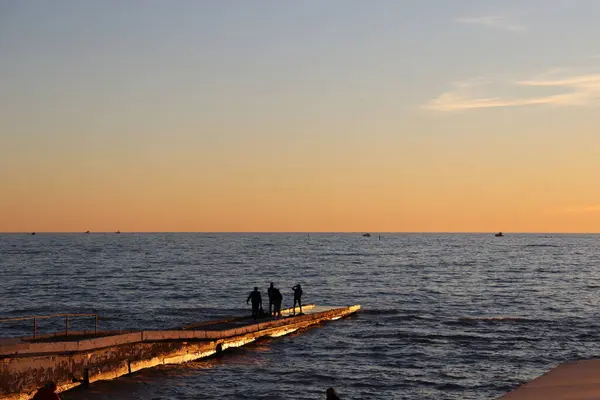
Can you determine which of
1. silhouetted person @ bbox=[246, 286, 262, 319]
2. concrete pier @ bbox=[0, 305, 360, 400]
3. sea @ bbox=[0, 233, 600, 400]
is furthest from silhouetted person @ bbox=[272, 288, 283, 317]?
concrete pier @ bbox=[0, 305, 360, 400]

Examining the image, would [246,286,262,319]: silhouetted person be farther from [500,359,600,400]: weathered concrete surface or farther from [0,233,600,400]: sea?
A: [500,359,600,400]: weathered concrete surface

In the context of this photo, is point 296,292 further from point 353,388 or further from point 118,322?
point 353,388

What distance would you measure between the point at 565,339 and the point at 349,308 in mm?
14216

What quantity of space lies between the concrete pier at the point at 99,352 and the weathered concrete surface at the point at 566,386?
547 inches

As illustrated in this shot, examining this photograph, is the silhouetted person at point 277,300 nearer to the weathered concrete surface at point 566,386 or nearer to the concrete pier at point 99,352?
the concrete pier at point 99,352

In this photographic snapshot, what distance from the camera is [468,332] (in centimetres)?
4153

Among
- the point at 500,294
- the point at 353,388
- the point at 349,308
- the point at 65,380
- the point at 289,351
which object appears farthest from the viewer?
the point at 500,294

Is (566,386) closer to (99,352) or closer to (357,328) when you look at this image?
(99,352)

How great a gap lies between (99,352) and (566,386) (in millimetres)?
15322

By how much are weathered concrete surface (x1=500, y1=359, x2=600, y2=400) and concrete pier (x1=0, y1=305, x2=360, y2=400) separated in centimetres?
1389

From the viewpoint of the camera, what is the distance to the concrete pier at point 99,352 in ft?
75.5

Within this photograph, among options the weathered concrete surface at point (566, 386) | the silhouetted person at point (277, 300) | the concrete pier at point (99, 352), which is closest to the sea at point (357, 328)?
the concrete pier at point (99, 352)

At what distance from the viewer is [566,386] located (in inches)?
795

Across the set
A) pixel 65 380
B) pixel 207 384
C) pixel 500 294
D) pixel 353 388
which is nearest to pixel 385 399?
pixel 353 388
